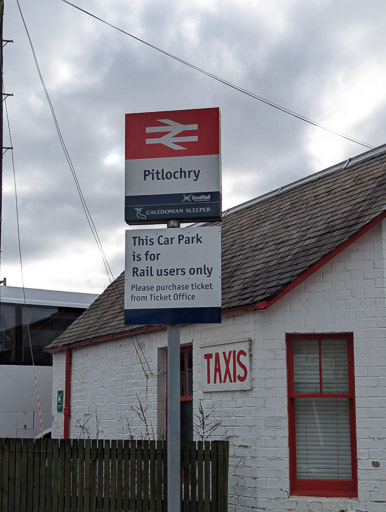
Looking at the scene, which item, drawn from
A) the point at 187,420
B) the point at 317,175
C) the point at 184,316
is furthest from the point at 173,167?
the point at 317,175

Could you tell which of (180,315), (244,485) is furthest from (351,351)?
(180,315)

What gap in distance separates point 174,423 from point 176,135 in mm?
2645

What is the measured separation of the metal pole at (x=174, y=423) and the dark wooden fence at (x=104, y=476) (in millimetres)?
1816

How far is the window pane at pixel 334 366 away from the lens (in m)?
9.76

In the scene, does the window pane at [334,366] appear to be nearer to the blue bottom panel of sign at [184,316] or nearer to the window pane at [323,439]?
the window pane at [323,439]

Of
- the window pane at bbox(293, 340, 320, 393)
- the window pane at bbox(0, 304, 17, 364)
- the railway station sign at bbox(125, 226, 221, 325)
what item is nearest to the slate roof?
the window pane at bbox(293, 340, 320, 393)

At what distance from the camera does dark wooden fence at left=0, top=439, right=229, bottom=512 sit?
8.73 m

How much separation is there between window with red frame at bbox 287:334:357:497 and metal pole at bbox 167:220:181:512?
10.2 ft

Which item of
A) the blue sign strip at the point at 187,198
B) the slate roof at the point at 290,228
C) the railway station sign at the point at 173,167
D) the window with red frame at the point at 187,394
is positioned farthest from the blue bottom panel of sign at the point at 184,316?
the window with red frame at the point at 187,394

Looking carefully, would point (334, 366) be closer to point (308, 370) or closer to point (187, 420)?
point (308, 370)

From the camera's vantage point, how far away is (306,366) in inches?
390

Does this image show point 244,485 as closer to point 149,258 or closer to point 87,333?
point 149,258

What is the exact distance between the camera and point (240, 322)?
Result: 34.0ft

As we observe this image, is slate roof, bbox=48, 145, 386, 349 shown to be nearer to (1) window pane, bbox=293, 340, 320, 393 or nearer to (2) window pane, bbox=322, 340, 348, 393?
(1) window pane, bbox=293, 340, 320, 393
